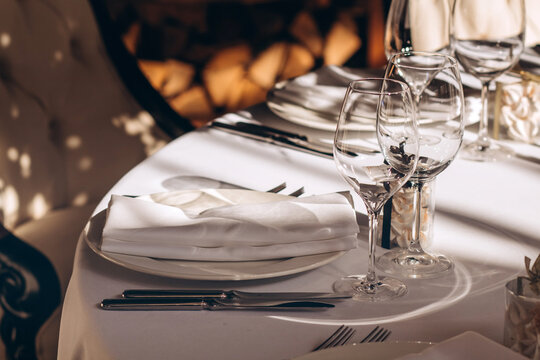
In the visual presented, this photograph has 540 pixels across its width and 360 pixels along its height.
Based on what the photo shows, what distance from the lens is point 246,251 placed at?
2.63 feet

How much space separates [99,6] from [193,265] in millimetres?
1417

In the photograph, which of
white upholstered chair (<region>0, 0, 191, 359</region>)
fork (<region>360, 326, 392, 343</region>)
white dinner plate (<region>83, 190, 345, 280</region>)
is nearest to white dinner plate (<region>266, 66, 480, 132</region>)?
white dinner plate (<region>83, 190, 345, 280</region>)

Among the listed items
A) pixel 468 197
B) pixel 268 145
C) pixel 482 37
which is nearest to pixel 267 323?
pixel 468 197

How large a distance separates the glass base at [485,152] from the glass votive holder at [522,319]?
23.7 inches

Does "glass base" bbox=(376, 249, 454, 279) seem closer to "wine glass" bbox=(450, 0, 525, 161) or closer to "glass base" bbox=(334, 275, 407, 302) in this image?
"glass base" bbox=(334, 275, 407, 302)

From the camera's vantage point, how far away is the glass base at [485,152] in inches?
47.6

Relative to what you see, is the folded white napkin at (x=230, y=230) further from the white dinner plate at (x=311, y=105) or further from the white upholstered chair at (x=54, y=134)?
the white upholstered chair at (x=54, y=134)

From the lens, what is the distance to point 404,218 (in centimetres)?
88

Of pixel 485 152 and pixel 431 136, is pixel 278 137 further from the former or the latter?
pixel 431 136

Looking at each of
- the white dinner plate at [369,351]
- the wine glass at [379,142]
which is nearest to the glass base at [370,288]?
the wine glass at [379,142]

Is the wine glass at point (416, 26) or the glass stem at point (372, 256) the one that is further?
the wine glass at point (416, 26)

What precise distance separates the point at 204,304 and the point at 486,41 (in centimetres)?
79

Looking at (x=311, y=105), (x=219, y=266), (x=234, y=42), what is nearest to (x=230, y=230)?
(x=219, y=266)

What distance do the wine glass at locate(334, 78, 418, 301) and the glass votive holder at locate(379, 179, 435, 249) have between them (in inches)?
4.5
